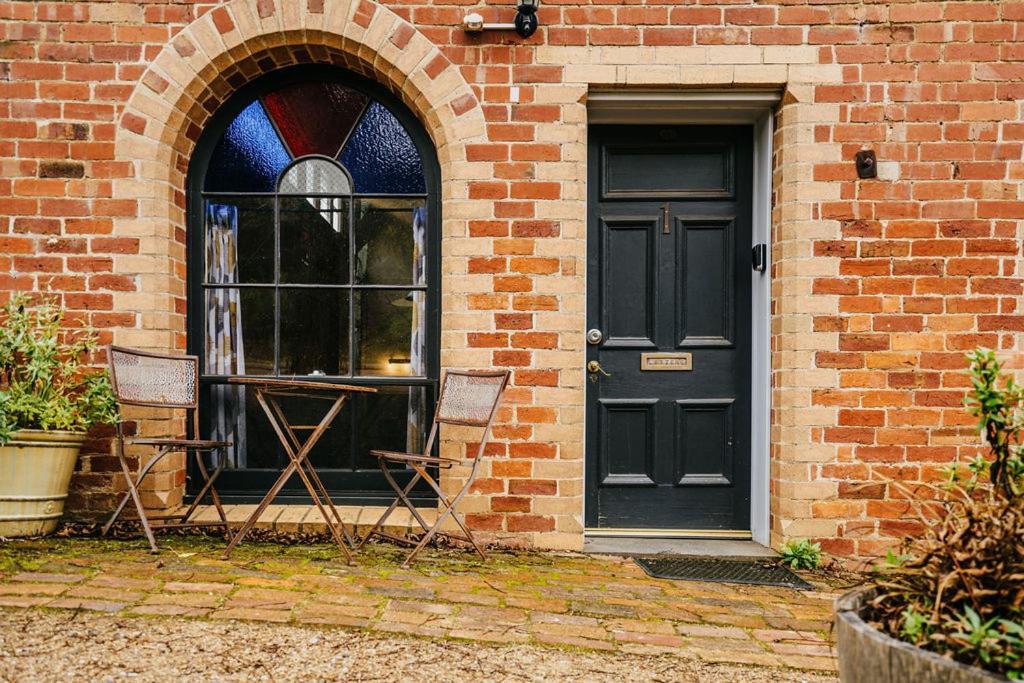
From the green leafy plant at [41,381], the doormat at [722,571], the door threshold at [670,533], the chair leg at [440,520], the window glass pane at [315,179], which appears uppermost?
the window glass pane at [315,179]

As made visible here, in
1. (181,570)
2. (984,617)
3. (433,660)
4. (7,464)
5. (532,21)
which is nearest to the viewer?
(984,617)

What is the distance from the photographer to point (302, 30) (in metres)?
4.24

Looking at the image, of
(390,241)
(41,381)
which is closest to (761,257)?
(390,241)

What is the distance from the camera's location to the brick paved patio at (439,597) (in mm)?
2928

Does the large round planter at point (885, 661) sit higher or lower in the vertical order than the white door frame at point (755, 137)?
lower

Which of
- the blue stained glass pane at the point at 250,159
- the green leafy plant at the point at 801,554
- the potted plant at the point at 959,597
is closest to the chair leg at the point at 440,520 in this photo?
the green leafy plant at the point at 801,554

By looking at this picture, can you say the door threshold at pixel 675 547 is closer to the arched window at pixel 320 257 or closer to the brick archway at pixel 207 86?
the arched window at pixel 320 257

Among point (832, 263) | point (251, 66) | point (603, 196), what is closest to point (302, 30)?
point (251, 66)

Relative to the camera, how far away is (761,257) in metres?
4.49

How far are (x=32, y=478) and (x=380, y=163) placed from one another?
8.45 feet

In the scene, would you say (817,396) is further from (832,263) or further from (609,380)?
(609,380)

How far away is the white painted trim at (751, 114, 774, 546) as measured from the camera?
446 centimetres

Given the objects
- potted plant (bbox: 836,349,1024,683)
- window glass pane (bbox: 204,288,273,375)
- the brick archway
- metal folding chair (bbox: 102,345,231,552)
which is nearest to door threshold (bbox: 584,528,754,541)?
the brick archway

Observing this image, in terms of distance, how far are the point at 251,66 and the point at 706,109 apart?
271 centimetres
